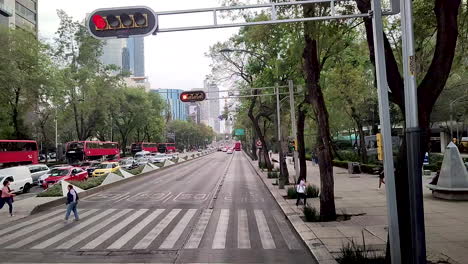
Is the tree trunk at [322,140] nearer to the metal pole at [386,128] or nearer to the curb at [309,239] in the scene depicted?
the curb at [309,239]

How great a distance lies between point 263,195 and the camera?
2292 centimetres

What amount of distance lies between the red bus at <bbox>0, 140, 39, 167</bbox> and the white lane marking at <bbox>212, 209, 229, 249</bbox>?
94.6 feet

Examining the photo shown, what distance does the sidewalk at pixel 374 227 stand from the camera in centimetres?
954

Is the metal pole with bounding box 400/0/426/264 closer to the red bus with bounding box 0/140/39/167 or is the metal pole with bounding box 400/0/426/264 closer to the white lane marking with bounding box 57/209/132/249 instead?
the white lane marking with bounding box 57/209/132/249

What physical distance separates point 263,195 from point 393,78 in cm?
1533

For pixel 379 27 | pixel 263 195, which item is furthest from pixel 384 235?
pixel 263 195

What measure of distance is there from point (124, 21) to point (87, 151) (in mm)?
49298

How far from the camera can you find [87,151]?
177 ft

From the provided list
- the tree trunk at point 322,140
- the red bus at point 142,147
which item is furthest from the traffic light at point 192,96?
the red bus at point 142,147

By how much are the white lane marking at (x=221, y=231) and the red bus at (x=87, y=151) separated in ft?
133

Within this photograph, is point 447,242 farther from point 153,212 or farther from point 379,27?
point 153,212

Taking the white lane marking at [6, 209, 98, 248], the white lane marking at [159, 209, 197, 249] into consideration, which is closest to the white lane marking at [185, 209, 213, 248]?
the white lane marking at [159, 209, 197, 249]

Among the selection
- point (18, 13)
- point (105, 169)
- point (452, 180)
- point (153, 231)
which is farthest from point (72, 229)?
point (18, 13)

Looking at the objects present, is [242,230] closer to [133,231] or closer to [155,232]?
[155,232]
